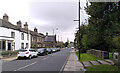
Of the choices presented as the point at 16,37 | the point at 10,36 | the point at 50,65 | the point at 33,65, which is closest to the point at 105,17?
the point at 50,65

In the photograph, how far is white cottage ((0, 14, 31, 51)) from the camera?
27250 millimetres

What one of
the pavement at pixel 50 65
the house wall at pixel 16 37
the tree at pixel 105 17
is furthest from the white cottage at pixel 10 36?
the tree at pixel 105 17

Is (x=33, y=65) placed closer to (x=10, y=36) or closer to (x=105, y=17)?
(x=105, y=17)

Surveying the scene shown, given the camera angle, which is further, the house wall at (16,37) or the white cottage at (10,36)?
the house wall at (16,37)

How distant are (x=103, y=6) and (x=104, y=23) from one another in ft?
4.00

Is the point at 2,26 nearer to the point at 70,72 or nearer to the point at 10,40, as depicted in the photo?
the point at 10,40

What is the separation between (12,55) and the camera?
76.4 ft

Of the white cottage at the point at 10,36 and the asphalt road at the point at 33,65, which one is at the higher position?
the white cottage at the point at 10,36

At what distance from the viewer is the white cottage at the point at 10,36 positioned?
27250 millimetres

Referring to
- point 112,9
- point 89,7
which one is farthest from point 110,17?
point 89,7

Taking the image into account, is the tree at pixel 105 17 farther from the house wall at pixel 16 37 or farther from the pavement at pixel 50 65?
the house wall at pixel 16 37

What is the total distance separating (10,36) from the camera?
30609 millimetres

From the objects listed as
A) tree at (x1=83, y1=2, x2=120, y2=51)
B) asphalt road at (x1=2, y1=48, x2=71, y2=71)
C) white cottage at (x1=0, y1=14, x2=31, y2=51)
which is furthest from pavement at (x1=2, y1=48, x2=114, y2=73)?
white cottage at (x1=0, y1=14, x2=31, y2=51)

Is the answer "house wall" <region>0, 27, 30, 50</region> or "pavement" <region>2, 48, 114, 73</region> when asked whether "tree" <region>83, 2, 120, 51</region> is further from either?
"house wall" <region>0, 27, 30, 50</region>
